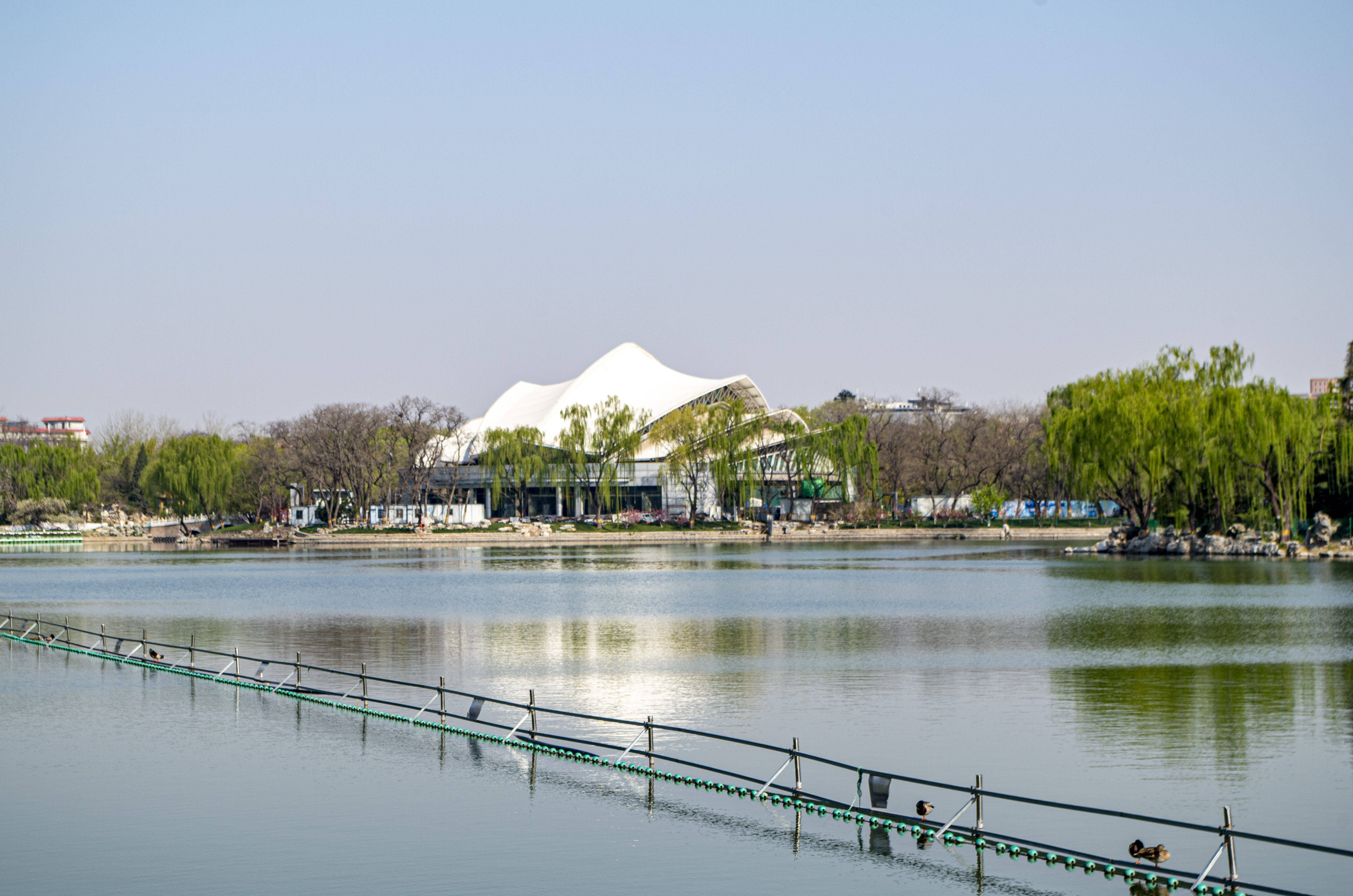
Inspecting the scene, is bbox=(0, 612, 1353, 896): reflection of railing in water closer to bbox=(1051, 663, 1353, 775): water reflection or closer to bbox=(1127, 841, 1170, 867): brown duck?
bbox=(1127, 841, 1170, 867): brown duck

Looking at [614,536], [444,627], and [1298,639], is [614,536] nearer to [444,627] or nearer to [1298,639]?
[444,627]

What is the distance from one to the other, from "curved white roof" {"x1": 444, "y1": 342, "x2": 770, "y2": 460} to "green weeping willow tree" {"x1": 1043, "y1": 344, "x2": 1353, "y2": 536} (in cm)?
3855

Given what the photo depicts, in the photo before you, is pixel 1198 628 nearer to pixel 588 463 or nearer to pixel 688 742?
pixel 688 742

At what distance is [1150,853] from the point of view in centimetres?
995

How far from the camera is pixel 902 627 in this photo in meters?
27.4

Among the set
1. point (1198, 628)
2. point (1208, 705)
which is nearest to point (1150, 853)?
point (1208, 705)

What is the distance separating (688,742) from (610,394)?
81.1 metres

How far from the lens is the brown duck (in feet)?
32.6

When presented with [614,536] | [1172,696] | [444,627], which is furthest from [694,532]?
[1172,696]

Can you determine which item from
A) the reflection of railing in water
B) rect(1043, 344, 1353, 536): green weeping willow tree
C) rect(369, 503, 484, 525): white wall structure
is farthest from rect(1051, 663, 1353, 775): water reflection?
rect(369, 503, 484, 525): white wall structure

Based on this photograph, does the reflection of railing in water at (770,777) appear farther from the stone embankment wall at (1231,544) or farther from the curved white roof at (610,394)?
the curved white roof at (610,394)

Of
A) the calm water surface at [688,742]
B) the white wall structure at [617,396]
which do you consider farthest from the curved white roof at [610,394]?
the calm water surface at [688,742]

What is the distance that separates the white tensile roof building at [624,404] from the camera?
88.5 metres

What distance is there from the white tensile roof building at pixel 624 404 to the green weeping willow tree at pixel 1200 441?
31334 millimetres
